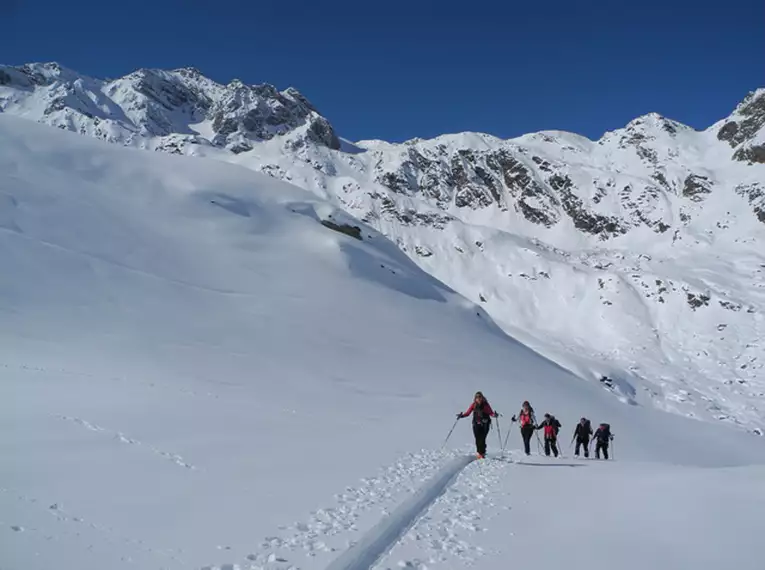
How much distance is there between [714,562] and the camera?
5.73m

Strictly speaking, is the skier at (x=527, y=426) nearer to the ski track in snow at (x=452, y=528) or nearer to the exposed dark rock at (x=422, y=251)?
the ski track in snow at (x=452, y=528)

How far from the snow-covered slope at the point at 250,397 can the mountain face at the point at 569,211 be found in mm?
47209

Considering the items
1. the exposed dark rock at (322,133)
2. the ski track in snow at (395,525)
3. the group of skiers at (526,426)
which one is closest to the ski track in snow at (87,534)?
the ski track in snow at (395,525)

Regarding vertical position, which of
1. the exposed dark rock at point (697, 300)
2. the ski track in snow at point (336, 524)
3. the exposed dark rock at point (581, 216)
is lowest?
the ski track in snow at point (336, 524)

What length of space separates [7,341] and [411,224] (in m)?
117

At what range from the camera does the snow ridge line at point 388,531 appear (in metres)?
5.88

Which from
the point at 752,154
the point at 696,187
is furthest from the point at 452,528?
the point at 752,154

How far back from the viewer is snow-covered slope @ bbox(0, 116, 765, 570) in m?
6.39

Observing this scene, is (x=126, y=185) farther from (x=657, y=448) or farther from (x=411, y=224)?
(x=411, y=224)

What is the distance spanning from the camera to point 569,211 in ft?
490

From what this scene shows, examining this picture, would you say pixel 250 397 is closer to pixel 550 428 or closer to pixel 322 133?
pixel 550 428

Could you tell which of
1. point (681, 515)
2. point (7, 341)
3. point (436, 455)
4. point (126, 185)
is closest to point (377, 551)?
point (681, 515)

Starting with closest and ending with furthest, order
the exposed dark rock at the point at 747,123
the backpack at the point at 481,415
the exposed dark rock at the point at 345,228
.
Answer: the backpack at the point at 481,415, the exposed dark rock at the point at 345,228, the exposed dark rock at the point at 747,123

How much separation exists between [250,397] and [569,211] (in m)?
145
